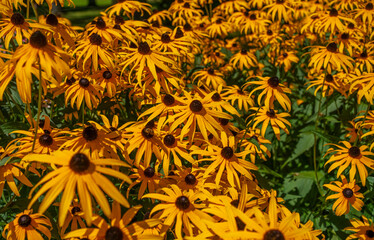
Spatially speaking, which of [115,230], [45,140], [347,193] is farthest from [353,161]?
[45,140]

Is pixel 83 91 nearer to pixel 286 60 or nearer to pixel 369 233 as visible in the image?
pixel 369 233

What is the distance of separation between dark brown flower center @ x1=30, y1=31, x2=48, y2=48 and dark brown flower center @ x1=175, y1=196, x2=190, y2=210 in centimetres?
127

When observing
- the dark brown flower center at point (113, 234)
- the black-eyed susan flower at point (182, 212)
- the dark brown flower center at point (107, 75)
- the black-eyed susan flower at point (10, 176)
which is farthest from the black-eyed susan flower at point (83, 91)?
the dark brown flower center at point (113, 234)

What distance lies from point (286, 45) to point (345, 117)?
214 cm

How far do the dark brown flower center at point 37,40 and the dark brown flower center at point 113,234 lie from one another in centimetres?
116

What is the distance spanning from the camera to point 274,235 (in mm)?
1389

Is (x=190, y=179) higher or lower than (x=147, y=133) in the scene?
lower

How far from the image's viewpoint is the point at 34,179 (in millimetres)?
2639

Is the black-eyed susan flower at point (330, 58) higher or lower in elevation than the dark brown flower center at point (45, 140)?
higher

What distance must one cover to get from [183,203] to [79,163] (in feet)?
2.48

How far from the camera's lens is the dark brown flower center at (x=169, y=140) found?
2471 millimetres

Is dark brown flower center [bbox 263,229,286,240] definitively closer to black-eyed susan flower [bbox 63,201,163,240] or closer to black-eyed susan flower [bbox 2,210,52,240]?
black-eyed susan flower [bbox 63,201,163,240]

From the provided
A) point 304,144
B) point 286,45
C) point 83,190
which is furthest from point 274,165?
point 83,190

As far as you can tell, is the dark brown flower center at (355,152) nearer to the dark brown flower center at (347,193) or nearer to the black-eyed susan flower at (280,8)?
the dark brown flower center at (347,193)
